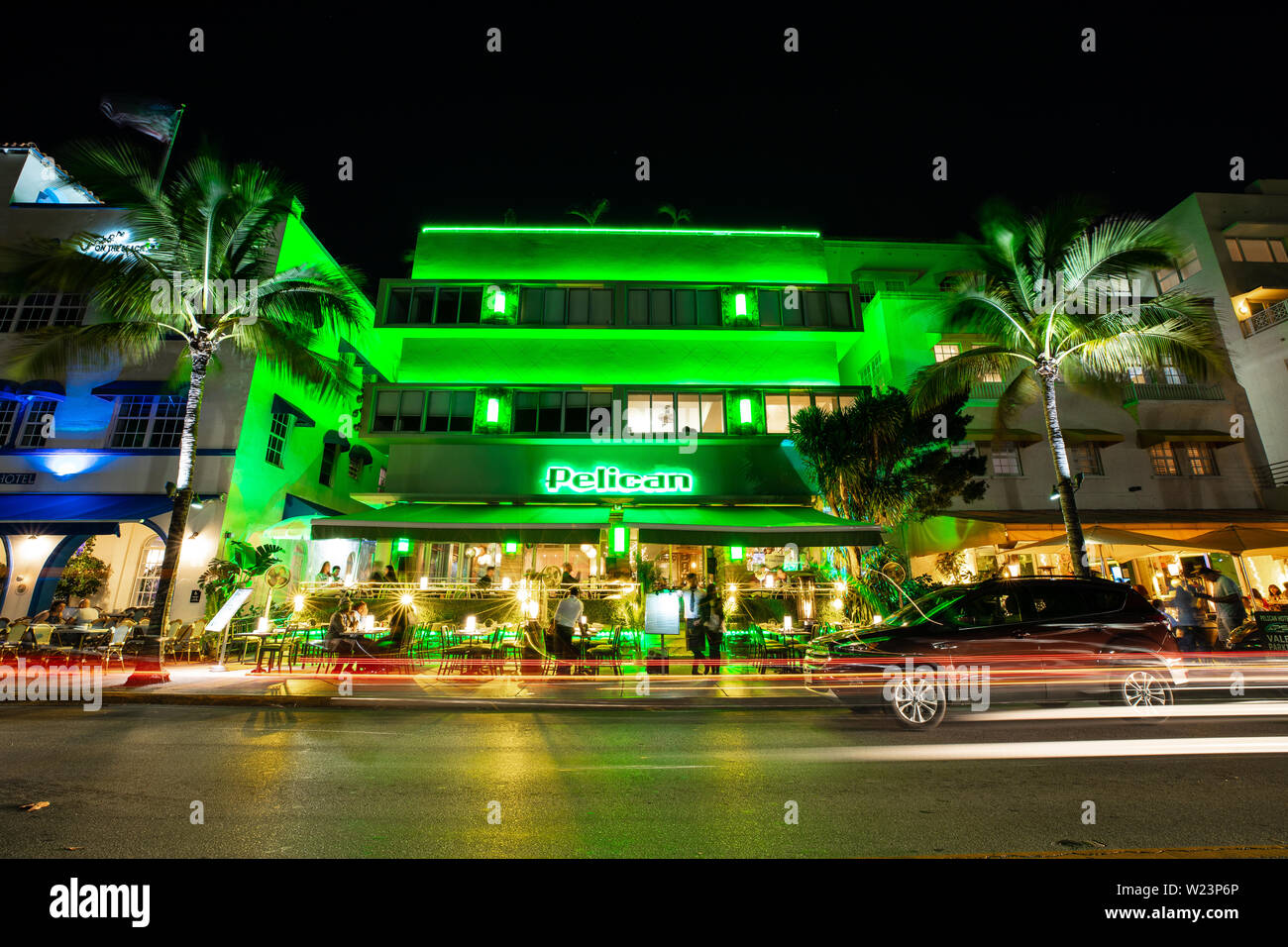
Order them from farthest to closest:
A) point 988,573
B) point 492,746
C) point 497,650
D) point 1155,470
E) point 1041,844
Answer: point 1155,470 < point 988,573 < point 497,650 < point 492,746 < point 1041,844

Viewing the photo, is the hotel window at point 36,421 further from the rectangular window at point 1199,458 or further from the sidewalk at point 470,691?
the rectangular window at point 1199,458

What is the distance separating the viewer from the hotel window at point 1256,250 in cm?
2447

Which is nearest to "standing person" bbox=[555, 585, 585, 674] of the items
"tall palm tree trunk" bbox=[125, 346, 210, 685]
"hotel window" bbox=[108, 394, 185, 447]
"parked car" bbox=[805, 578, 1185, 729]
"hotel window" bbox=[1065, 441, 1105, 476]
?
"parked car" bbox=[805, 578, 1185, 729]

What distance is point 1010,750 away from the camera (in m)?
6.53

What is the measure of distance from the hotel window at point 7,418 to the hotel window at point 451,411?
39.5ft

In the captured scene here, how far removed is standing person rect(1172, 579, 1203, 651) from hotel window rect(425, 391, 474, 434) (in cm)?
1868

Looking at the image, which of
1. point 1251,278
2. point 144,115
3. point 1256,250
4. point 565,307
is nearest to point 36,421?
point 144,115

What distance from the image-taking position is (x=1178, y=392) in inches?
867

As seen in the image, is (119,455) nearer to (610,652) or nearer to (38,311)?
(38,311)

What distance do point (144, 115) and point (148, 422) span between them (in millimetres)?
10558

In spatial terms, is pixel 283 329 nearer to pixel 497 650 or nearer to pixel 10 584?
pixel 497 650

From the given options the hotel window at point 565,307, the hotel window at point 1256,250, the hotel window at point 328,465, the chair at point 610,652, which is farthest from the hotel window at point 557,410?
the hotel window at point 1256,250

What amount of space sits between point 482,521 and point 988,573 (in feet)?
51.0
